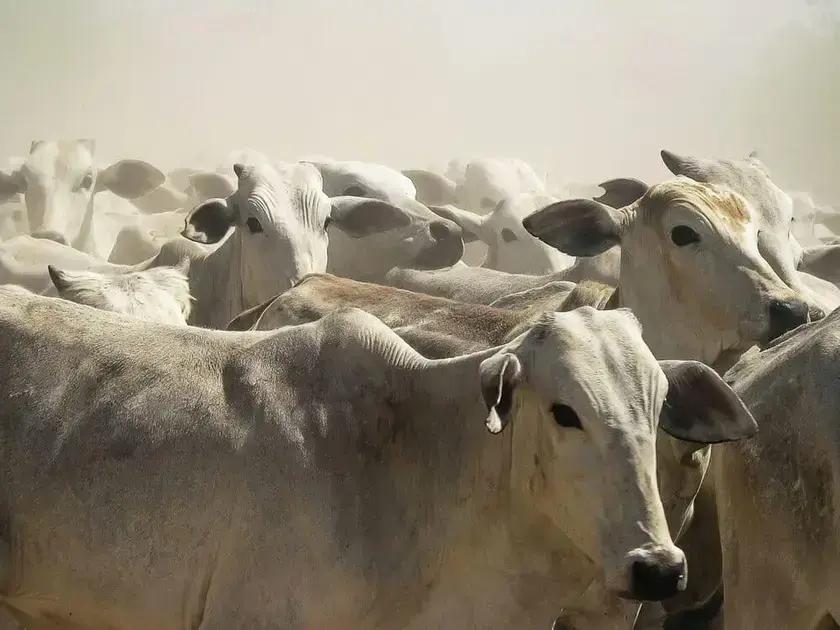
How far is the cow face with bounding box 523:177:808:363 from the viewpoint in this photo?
5.55 metres

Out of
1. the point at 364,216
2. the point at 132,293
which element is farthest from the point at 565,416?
the point at 364,216

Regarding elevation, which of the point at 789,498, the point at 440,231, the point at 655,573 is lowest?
the point at 440,231

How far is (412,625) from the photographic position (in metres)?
4.30

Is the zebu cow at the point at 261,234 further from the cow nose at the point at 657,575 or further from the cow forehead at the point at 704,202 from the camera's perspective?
the cow nose at the point at 657,575

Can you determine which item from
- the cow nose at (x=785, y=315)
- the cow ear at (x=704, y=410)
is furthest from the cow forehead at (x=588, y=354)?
the cow nose at (x=785, y=315)

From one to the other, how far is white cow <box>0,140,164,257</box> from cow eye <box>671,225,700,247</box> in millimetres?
6949

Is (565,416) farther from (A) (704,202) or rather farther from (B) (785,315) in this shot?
(A) (704,202)

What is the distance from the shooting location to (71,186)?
12375 mm

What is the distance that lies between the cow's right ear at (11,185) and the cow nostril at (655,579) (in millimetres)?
9477

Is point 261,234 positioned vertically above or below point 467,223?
above

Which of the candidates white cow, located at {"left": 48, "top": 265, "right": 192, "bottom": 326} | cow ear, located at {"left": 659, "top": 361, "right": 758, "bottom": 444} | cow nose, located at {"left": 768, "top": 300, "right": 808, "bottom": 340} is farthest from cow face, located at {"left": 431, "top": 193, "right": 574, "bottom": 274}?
cow ear, located at {"left": 659, "top": 361, "right": 758, "bottom": 444}

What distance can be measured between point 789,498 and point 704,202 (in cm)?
163

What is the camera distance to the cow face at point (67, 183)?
40.0ft

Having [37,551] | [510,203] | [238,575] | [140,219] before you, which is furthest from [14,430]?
[140,219]
